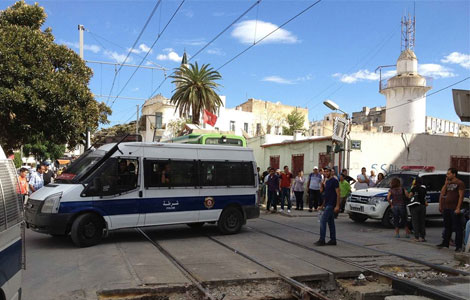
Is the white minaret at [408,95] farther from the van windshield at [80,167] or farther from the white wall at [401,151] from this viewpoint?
the van windshield at [80,167]

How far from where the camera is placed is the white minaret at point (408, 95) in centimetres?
3928

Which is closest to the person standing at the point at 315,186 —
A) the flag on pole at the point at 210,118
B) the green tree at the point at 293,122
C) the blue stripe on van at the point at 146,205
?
the blue stripe on van at the point at 146,205

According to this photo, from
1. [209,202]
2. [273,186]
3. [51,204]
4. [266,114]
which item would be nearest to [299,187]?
[273,186]

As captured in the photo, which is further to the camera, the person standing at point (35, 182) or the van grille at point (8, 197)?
the person standing at point (35, 182)

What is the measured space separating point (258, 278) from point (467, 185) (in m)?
10.6

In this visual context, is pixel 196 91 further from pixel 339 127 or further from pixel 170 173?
pixel 170 173

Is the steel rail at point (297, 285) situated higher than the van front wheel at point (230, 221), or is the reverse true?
the van front wheel at point (230, 221)

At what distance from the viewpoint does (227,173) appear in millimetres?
11305

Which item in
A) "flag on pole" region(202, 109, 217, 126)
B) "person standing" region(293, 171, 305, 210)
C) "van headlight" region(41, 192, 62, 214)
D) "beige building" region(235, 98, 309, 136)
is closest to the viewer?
"van headlight" region(41, 192, 62, 214)

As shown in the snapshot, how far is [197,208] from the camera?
10688 millimetres

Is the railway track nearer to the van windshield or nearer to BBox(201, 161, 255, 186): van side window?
BBox(201, 161, 255, 186): van side window

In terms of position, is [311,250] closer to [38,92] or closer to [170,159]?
[170,159]

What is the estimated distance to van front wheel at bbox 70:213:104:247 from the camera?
8.88 meters

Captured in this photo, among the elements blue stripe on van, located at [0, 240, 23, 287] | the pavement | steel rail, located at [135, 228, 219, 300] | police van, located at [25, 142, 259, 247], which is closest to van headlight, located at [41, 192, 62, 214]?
police van, located at [25, 142, 259, 247]
